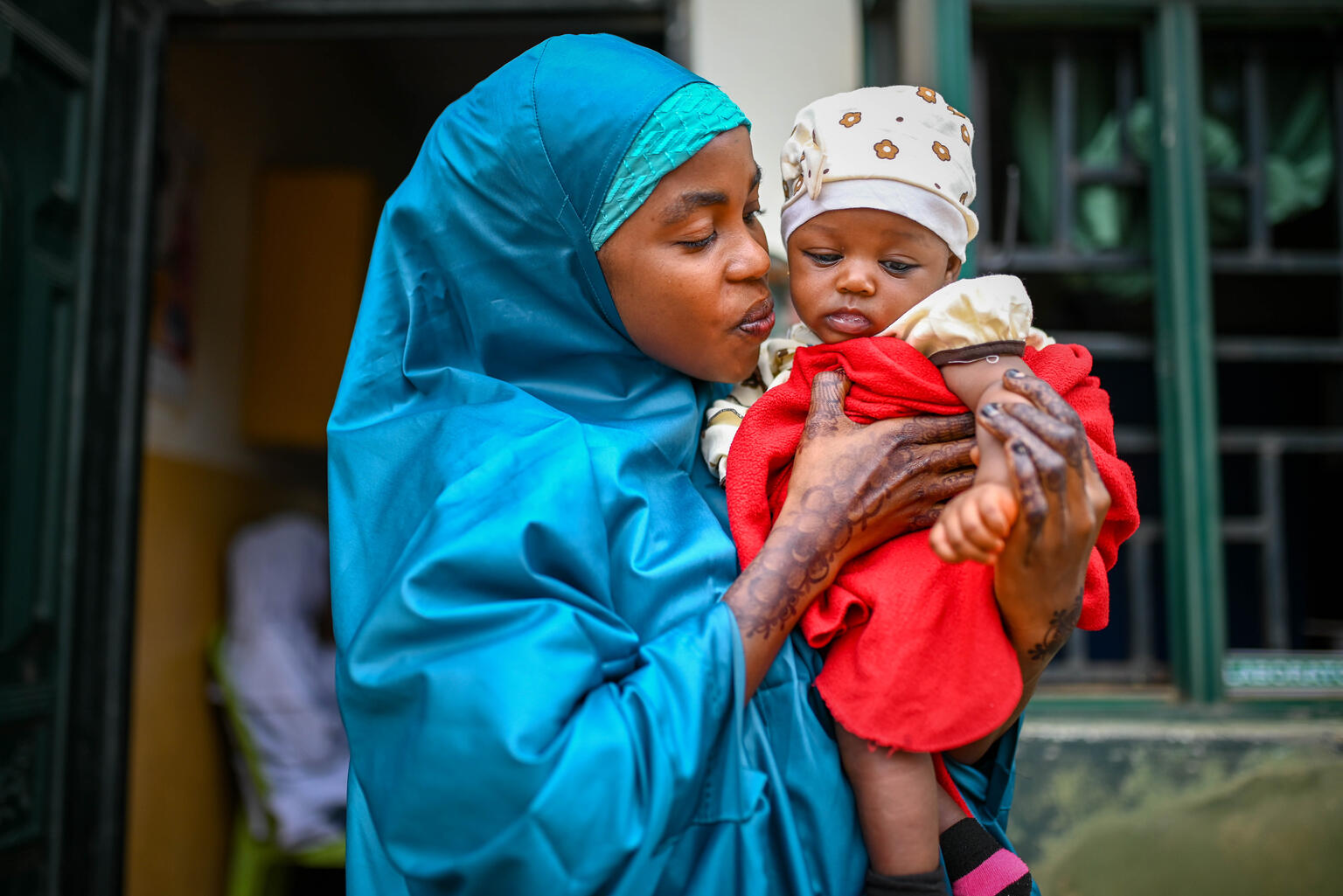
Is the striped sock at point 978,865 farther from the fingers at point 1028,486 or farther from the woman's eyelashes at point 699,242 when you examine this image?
the woman's eyelashes at point 699,242

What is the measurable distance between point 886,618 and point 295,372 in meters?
3.77

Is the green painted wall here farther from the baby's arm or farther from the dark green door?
the dark green door

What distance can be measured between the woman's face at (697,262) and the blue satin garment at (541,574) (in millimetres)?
46

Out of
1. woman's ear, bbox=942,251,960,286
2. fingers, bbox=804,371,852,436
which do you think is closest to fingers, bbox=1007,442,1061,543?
fingers, bbox=804,371,852,436

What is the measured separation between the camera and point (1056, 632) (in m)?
1.10

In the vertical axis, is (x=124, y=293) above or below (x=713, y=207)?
above

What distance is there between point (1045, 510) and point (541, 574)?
1.67 ft

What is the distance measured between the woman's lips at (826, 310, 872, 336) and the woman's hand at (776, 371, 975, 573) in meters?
0.16

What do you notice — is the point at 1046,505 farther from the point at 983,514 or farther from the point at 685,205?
the point at 685,205

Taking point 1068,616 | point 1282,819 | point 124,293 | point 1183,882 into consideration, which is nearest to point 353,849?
point 1068,616

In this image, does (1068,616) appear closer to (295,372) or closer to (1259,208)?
(1259,208)

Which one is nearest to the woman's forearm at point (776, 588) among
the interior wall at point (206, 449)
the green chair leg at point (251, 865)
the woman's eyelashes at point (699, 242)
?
the woman's eyelashes at point (699, 242)

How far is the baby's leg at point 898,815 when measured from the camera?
110 cm

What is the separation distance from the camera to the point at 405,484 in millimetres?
1177
